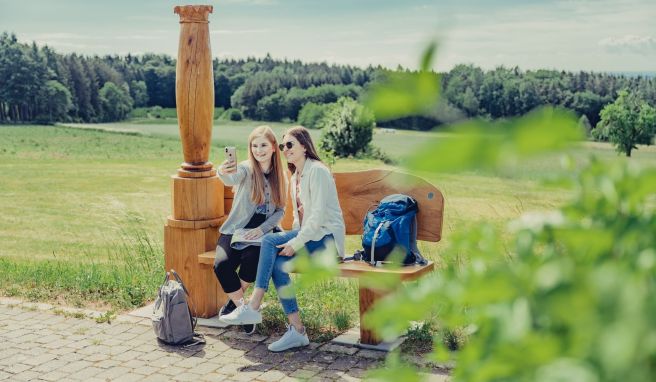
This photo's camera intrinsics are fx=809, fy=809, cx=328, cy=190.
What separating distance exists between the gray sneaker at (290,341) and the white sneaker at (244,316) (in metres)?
0.26

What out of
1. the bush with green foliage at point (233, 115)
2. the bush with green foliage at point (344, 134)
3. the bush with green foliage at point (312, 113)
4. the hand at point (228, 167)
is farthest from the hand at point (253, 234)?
the bush with green foliage at point (233, 115)

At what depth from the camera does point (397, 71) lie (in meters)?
0.90

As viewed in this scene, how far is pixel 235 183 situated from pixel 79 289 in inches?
71.6

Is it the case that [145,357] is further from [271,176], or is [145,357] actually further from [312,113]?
[312,113]

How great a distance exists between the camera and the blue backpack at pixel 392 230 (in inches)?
203

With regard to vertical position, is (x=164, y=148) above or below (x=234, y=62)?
below

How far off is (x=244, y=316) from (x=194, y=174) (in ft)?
3.89

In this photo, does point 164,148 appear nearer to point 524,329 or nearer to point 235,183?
point 235,183

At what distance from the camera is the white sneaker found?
17.5ft

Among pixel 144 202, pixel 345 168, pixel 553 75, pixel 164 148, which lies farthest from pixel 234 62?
pixel 144 202

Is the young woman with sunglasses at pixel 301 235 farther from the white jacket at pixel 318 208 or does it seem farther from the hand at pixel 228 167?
the hand at pixel 228 167

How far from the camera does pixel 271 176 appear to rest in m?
5.75

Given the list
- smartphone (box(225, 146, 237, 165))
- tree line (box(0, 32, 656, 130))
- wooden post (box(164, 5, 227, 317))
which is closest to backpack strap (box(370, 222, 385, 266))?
smartphone (box(225, 146, 237, 165))

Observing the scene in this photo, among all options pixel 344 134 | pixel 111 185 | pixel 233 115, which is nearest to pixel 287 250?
pixel 111 185
